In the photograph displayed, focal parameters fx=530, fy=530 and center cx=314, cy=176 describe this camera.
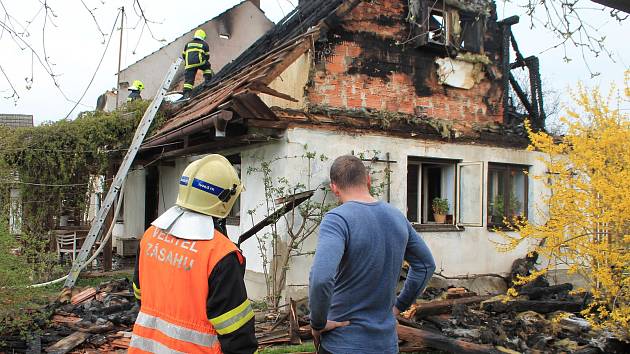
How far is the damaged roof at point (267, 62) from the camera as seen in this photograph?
8102 mm

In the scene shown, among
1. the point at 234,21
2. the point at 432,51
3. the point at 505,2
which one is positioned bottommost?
the point at 505,2

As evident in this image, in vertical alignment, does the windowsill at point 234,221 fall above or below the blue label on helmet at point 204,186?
below

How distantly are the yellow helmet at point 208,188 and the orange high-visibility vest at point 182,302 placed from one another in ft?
0.43

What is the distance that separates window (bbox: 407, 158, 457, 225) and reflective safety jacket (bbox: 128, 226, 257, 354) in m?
7.94

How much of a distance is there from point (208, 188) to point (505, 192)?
9831mm

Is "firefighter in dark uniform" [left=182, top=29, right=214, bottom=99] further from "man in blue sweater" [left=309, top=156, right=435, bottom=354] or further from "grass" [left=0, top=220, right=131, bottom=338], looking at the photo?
"man in blue sweater" [left=309, top=156, right=435, bottom=354]

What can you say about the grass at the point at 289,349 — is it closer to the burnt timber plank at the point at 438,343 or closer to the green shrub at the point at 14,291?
the burnt timber plank at the point at 438,343

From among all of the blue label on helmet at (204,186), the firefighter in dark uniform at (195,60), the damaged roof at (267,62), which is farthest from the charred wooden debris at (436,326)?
the firefighter in dark uniform at (195,60)

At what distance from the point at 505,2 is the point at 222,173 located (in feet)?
7.95

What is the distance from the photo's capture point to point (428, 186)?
10805 millimetres

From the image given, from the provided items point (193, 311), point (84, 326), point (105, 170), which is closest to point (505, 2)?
point (193, 311)

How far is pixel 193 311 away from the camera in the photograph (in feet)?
7.38

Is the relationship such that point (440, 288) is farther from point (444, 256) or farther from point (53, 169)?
point (53, 169)

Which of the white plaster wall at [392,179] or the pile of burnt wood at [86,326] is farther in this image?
the white plaster wall at [392,179]
